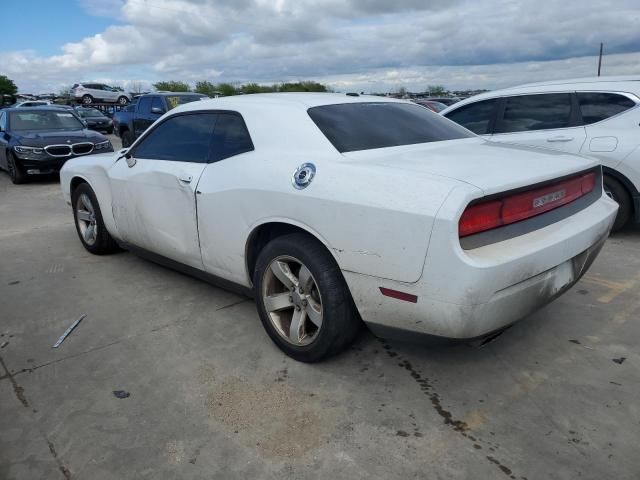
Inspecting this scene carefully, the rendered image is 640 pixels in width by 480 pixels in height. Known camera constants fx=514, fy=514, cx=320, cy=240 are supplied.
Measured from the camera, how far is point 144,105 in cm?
1379

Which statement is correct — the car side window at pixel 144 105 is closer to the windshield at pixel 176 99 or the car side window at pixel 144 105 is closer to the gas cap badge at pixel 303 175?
the windshield at pixel 176 99

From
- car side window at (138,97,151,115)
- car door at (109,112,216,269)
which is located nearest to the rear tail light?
car door at (109,112,216,269)

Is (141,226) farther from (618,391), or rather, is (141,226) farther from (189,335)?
(618,391)

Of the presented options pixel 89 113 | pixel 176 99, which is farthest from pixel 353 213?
pixel 89 113

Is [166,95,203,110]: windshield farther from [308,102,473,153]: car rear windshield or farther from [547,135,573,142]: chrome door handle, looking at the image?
[308,102,473,153]: car rear windshield

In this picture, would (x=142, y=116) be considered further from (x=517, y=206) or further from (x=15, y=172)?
(x=517, y=206)

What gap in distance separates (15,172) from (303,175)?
9.48 m

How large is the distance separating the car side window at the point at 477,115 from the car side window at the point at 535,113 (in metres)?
0.17

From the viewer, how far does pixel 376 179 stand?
2492mm

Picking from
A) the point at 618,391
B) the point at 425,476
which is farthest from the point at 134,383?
the point at 618,391

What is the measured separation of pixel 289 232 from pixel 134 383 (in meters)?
1.21

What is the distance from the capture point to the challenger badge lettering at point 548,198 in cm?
261

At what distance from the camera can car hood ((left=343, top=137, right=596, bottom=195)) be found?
242 cm

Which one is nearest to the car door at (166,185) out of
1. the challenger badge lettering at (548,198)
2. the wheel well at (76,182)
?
the wheel well at (76,182)
